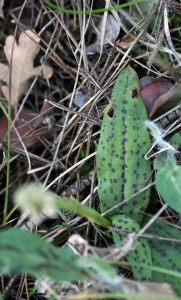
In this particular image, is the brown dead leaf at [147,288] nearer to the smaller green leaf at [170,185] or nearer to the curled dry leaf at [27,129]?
the smaller green leaf at [170,185]

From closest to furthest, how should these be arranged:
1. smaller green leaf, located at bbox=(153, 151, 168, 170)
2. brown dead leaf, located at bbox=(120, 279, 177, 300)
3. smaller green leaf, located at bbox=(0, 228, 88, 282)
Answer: smaller green leaf, located at bbox=(0, 228, 88, 282) → brown dead leaf, located at bbox=(120, 279, 177, 300) → smaller green leaf, located at bbox=(153, 151, 168, 170)

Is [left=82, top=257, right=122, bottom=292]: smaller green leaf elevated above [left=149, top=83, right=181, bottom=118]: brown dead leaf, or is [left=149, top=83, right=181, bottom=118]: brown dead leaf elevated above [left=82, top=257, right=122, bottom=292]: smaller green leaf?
[left=149, top=83, right=181, bottom=118]: brown dead leaf

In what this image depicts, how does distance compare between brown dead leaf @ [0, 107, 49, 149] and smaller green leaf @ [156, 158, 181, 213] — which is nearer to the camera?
smaller green leaf @ [156, 158, 181, 213]

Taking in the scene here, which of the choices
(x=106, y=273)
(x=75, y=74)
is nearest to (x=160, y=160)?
(x=106, y=273)

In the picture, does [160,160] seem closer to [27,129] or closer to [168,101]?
[168,101]

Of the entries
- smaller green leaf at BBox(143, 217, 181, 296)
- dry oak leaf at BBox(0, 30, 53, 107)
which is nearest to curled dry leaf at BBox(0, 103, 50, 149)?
dry oak leaf at BBox(0, 30, 53, 107)

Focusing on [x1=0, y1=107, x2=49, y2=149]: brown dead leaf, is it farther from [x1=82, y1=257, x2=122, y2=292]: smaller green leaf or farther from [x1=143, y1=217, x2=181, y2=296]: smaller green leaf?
[x1=82, y1=257, x2=122, y2=292]: smaller green leaf
